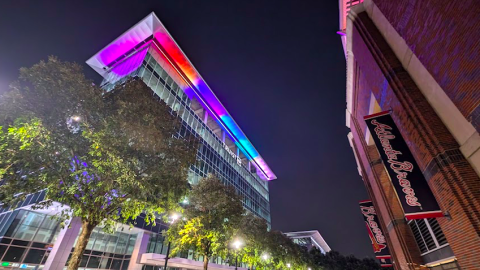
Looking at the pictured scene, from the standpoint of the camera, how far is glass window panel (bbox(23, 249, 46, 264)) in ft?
59.9

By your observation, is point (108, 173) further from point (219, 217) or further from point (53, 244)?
point (53, 244)

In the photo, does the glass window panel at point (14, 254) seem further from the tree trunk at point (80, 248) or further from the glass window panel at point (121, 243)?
the tree trunk at point (80, 248)

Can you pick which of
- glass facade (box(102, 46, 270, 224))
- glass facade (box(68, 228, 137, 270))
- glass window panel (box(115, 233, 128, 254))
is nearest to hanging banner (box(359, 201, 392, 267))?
glass facade (box(102, 46, 270, 224))

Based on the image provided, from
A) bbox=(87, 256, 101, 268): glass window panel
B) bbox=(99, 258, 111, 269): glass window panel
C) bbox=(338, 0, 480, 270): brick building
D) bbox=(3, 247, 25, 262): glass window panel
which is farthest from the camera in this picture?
bbox=(99, 258, 111, 269): glass window panel

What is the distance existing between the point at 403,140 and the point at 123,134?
12558mm

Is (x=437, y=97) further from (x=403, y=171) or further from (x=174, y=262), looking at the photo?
(x=174, y=262)

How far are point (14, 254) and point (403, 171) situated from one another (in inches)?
1103

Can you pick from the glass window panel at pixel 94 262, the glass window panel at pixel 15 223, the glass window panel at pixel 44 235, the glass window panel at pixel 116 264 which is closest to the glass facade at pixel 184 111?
the glass window panel at pixel 116 264

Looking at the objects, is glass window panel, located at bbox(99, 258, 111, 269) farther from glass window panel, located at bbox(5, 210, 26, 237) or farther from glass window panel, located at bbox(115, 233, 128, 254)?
glass window panel, located at bbox(5, 210, 26, 237)

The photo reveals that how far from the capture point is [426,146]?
7.53 metres

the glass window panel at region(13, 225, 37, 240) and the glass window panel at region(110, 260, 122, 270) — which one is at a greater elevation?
the glass window panel at region(13, 225, 37, 240)

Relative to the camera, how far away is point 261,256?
24953 mm

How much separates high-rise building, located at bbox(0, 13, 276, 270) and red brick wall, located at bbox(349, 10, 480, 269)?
10.1m

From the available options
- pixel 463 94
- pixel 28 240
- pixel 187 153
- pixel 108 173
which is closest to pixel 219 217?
pixel 187 153
